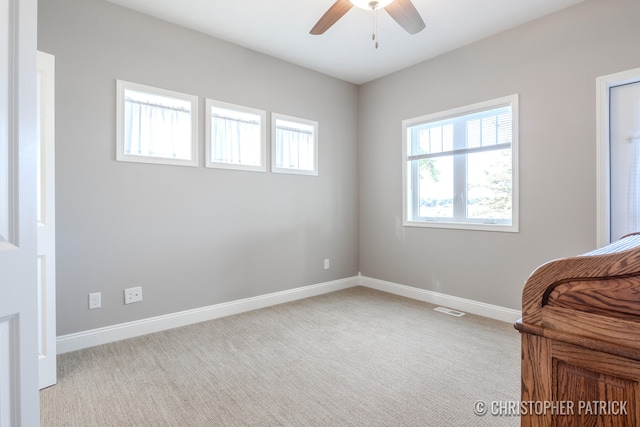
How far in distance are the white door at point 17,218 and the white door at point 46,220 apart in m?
1.43

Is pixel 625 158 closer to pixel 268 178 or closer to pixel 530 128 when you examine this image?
pixel 530 128

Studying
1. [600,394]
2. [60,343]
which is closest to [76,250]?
[60,343]

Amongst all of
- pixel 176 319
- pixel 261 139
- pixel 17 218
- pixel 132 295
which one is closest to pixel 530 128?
pixel 261 139

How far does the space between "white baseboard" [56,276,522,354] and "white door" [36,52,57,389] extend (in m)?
0.55

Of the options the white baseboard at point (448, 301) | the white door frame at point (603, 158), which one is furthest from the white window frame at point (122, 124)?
the white door frame at point (603, 158)

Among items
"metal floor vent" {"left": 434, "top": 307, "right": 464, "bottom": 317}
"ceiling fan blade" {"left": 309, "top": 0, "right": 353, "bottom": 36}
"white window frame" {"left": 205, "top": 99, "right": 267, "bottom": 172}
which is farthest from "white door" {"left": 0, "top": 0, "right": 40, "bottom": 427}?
"metal floor vent" {"left": 434, "top": 307, "right": 464, "bottom": 317}

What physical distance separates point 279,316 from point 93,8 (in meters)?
3.09

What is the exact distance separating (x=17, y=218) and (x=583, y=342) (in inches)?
54.6

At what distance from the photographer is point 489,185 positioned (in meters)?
3.38

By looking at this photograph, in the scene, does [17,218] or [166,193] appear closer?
[17,218]

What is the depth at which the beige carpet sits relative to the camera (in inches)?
70.0

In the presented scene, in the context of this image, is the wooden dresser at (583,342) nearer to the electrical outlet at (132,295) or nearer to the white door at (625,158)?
the white door at (625,158)

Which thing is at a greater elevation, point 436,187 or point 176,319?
point 436,187

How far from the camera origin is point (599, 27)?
8.65ft
